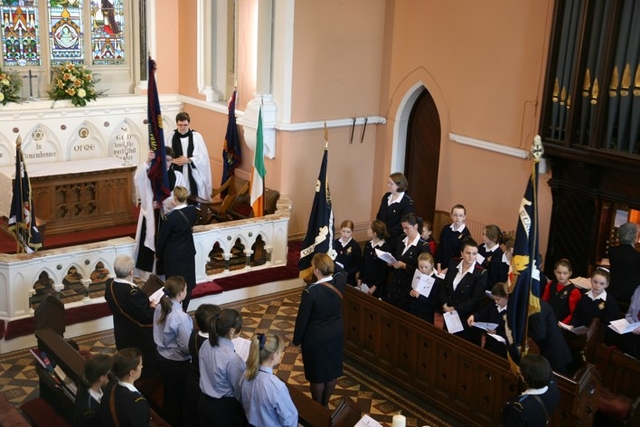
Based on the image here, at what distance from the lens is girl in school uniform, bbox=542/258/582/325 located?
27.3ft

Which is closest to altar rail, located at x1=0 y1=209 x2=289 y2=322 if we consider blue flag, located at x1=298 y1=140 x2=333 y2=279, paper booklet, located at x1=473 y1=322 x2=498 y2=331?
blue flag, located at x1=298 y1=140 x2=333 y2=279

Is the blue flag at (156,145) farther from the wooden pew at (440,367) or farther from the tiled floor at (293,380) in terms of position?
the wooden pew at (440,367)

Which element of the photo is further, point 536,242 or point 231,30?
point 231,30

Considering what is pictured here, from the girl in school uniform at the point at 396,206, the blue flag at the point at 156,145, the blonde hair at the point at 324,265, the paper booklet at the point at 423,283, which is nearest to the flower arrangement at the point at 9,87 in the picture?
the blue flag at the point at 156,145

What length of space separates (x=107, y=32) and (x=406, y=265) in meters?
8.18

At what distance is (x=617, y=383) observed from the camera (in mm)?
7852

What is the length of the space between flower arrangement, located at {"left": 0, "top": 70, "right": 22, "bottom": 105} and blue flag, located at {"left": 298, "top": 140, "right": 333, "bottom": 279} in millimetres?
6018

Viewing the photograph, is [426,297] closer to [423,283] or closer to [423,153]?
[423,283]

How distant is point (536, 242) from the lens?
712 cm

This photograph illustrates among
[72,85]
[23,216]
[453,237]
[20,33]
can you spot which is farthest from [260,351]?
[20,33]

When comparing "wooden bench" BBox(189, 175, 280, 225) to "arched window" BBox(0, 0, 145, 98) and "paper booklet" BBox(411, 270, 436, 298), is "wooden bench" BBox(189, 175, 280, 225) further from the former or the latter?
"paper booklet" BBox(411, 270, 436, 298)

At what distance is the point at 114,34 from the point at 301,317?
894 cm

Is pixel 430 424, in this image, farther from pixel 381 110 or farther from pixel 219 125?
pixel 219 125

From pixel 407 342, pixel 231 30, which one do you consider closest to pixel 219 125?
pixel 231 30
